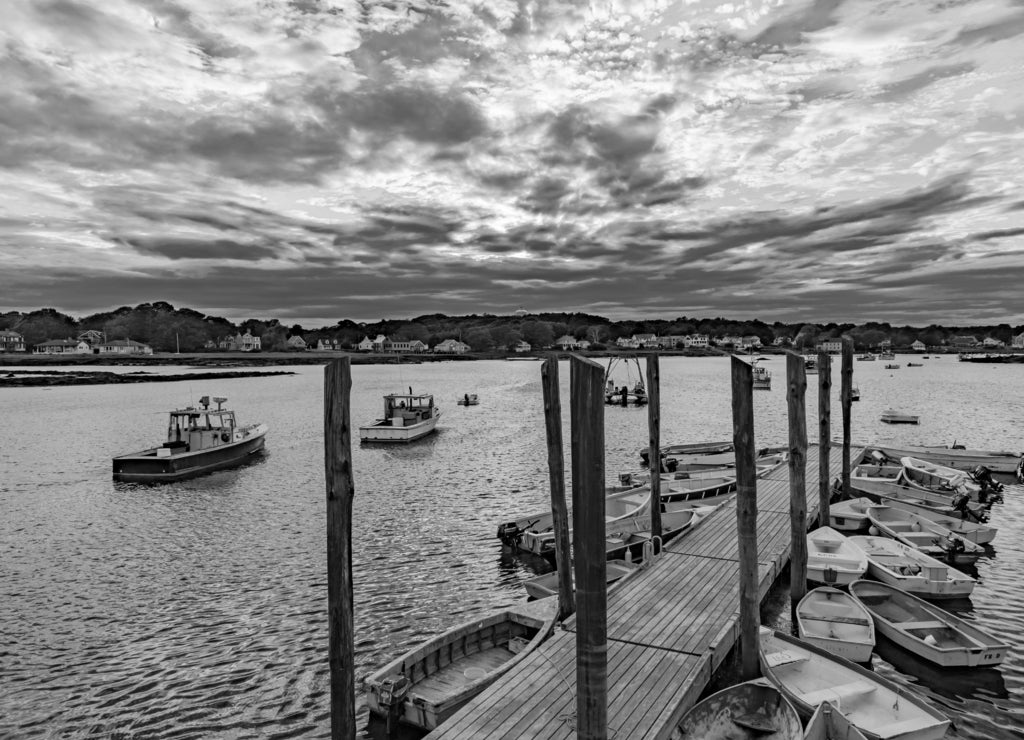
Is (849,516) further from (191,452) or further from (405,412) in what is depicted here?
(405,412)

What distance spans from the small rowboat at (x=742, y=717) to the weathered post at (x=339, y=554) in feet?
15.3

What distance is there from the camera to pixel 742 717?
882cm

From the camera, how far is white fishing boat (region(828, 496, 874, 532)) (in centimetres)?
2050

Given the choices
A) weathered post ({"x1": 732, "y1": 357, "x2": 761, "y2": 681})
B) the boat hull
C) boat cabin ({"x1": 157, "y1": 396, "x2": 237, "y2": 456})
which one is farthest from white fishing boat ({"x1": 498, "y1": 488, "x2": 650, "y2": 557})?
boat cabin ({"x1": 157, "y1": 396, "x2": 237, "y2": 456})

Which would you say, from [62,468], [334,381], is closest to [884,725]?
[334,381]

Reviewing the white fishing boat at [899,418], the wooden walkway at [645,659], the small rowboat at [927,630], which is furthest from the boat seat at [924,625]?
the white fishing boat at [899,418]

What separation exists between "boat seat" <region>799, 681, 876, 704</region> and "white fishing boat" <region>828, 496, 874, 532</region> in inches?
455

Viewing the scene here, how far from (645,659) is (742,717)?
63.2 inches

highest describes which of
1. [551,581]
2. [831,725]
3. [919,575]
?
[831,725]

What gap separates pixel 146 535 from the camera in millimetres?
23391

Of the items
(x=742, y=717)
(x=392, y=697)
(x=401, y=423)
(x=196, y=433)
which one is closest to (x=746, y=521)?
(x=742, y=717)

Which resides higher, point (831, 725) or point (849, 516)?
point (831, 725)

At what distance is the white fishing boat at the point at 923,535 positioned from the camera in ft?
58.0

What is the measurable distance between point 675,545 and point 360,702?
881cm
